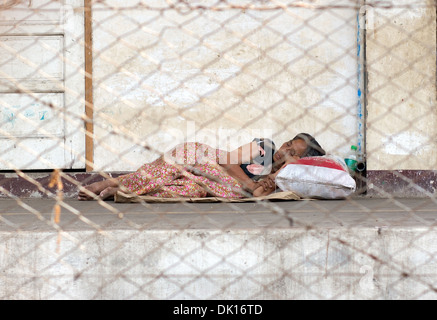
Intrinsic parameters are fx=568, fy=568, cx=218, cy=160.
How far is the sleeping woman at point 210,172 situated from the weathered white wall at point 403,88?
1.69 ft

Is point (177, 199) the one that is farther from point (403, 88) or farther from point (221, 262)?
point (403, 88)

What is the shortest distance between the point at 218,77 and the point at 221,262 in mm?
2330

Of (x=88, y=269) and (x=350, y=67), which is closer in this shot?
(x=88, y=269)

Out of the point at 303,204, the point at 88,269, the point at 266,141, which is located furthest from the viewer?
the point at 266,141

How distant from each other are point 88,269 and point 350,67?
281cm

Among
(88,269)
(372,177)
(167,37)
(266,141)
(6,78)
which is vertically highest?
(167,37)

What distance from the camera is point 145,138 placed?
428cm

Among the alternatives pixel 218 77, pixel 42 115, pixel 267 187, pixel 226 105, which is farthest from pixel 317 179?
pixel 42 115

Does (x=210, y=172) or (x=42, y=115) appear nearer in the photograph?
(x=210, y=172)

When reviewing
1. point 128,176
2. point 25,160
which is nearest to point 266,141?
point 128,176

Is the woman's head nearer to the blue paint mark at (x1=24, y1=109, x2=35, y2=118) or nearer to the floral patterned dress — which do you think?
the floral patterned dress

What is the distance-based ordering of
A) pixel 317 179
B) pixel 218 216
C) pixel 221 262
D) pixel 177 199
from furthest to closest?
pixel 317 179
pixel 177 199
pixel 218 216
pixel 221 262

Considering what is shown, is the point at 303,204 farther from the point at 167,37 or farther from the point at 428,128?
the point at 167,37

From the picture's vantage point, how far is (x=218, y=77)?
4.27 meters
